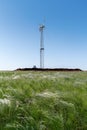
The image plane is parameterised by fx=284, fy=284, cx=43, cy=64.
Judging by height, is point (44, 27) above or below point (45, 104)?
above

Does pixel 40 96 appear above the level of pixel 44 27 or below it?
below

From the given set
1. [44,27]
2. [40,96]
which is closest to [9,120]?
[40,96]

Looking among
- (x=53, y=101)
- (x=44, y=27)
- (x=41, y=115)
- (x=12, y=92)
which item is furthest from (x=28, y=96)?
(x=44, y=27)

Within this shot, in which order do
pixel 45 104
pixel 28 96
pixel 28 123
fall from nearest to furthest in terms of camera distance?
pixel 28 123 < pixel 45 104 < pixel 28 96

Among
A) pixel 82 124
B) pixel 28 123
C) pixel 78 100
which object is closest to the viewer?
pixel 28 123

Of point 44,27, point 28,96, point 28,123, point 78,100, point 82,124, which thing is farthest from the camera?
point 44,27

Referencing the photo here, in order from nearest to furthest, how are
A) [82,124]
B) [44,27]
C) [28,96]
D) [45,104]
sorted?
[82,124] → [45,104] → [28,96] → [44,27]

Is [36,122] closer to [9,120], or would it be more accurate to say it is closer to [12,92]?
[9,120]

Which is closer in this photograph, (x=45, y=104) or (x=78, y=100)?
(x=45, y=104)

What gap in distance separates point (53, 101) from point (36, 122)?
1.45 meters

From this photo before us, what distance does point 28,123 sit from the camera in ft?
13.7

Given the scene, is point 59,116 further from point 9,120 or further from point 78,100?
point 78,100

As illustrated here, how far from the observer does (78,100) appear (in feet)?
19.1

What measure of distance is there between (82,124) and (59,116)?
38 centimetres
